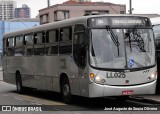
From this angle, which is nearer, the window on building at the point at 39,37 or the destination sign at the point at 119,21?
the destination sign at the point at 119,21

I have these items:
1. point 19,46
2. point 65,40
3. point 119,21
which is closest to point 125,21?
point 119,21

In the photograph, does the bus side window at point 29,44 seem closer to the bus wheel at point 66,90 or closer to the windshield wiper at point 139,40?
the bus wheel at point 66,90

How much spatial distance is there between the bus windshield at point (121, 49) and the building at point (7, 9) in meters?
173

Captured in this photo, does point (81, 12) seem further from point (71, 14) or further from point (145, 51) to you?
point (145, 51)

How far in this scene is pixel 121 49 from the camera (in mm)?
13305

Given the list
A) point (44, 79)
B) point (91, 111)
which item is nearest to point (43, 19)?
point (44, 79)

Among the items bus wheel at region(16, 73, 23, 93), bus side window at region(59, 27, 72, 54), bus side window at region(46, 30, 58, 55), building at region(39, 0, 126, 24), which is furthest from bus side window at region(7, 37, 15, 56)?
building at region(39, 0, 126, 24)

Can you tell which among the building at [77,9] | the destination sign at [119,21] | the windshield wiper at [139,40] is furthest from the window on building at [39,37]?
the building at [77,9]

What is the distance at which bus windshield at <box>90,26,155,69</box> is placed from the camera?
1312 cm

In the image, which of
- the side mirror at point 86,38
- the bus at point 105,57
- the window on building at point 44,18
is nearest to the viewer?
the bus at point 105,57

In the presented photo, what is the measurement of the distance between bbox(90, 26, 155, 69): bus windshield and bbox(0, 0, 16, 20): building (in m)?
173

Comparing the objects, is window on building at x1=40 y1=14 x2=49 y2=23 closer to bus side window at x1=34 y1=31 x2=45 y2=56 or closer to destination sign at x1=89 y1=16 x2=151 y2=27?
bus side window at x1=34 y1=31 x2=45 y2=56

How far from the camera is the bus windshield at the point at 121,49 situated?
13125 millimetres

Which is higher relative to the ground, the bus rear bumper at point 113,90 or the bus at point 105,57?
the bus at point 105,57
